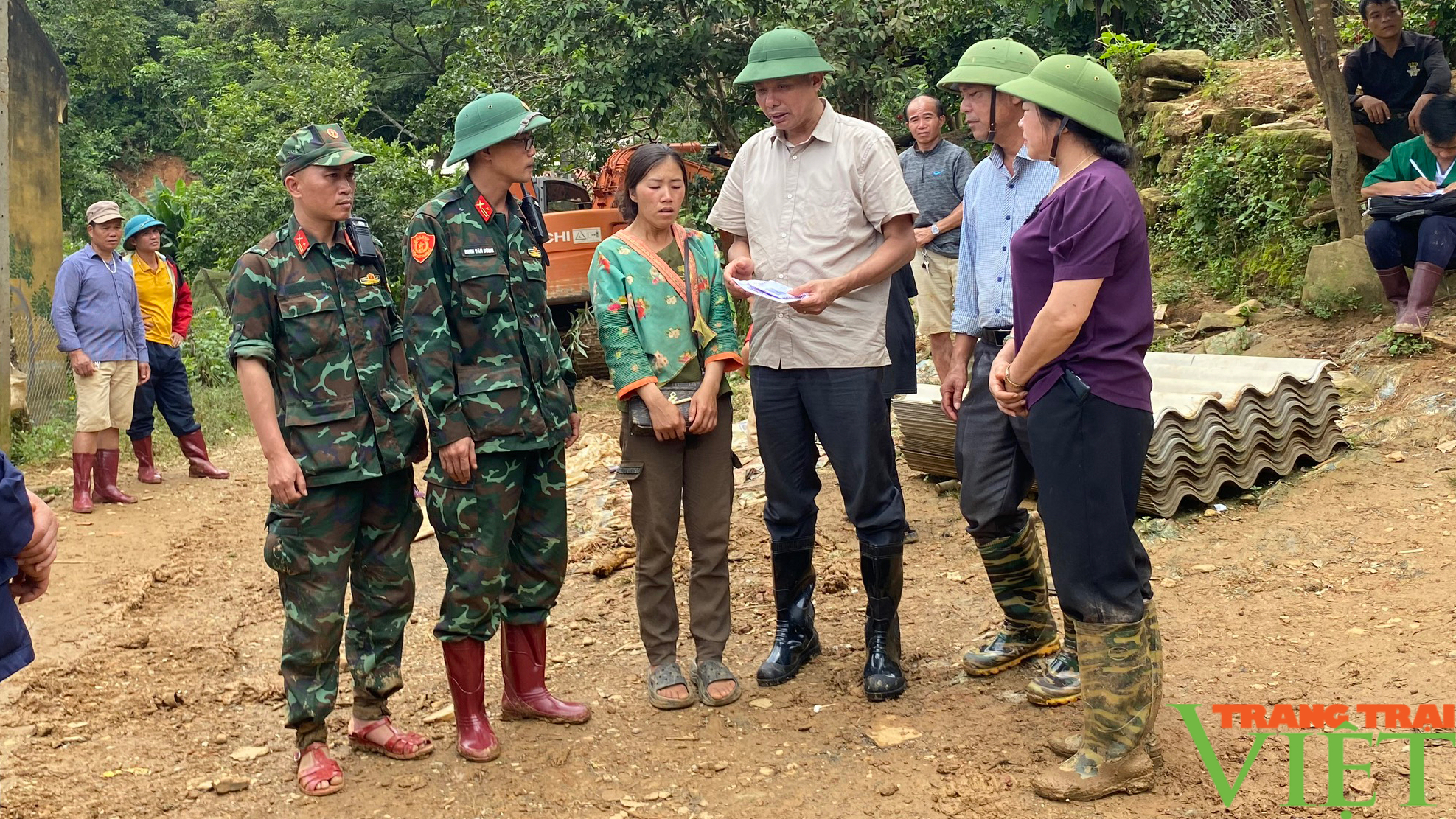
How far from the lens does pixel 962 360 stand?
4.36m

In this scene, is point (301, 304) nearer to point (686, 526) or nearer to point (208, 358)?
point (686, 526)

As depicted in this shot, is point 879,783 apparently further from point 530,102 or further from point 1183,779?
point 530,102

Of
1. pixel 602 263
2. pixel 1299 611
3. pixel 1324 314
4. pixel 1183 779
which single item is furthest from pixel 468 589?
pixel 1324 314

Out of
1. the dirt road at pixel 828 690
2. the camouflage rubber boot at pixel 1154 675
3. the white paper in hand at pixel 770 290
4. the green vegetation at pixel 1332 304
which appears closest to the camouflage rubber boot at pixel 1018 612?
the dirt road at pixel 828 690

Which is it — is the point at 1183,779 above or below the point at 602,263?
below

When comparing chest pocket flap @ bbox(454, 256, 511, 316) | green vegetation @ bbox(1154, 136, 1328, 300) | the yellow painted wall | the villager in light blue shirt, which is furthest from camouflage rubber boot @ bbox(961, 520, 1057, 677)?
the yellow painted wall

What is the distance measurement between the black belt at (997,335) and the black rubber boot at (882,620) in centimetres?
77

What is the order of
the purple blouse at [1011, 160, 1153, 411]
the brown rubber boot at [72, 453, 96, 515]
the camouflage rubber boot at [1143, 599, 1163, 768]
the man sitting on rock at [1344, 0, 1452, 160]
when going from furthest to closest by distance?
the brown rubber boot at [72, 453, 96, 515] < the man sitting on rock at [1344, 0, 1452, 160] < the camouflage rubber boot at [1143, 599, 1163, 768] < the purple blouse at [1011, 160, 1153, 411]

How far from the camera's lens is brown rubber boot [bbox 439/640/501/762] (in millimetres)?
3910

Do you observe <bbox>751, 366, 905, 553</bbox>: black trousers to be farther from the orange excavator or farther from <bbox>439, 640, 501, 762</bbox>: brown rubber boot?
the orange excavator

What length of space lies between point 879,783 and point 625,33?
31.5 feet

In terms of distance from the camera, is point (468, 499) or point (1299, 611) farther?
point (1299, 611)

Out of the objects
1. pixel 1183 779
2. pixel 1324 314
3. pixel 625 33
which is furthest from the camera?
pixel 625 33

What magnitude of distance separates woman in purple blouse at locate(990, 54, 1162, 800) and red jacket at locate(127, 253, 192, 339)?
7.49 m
